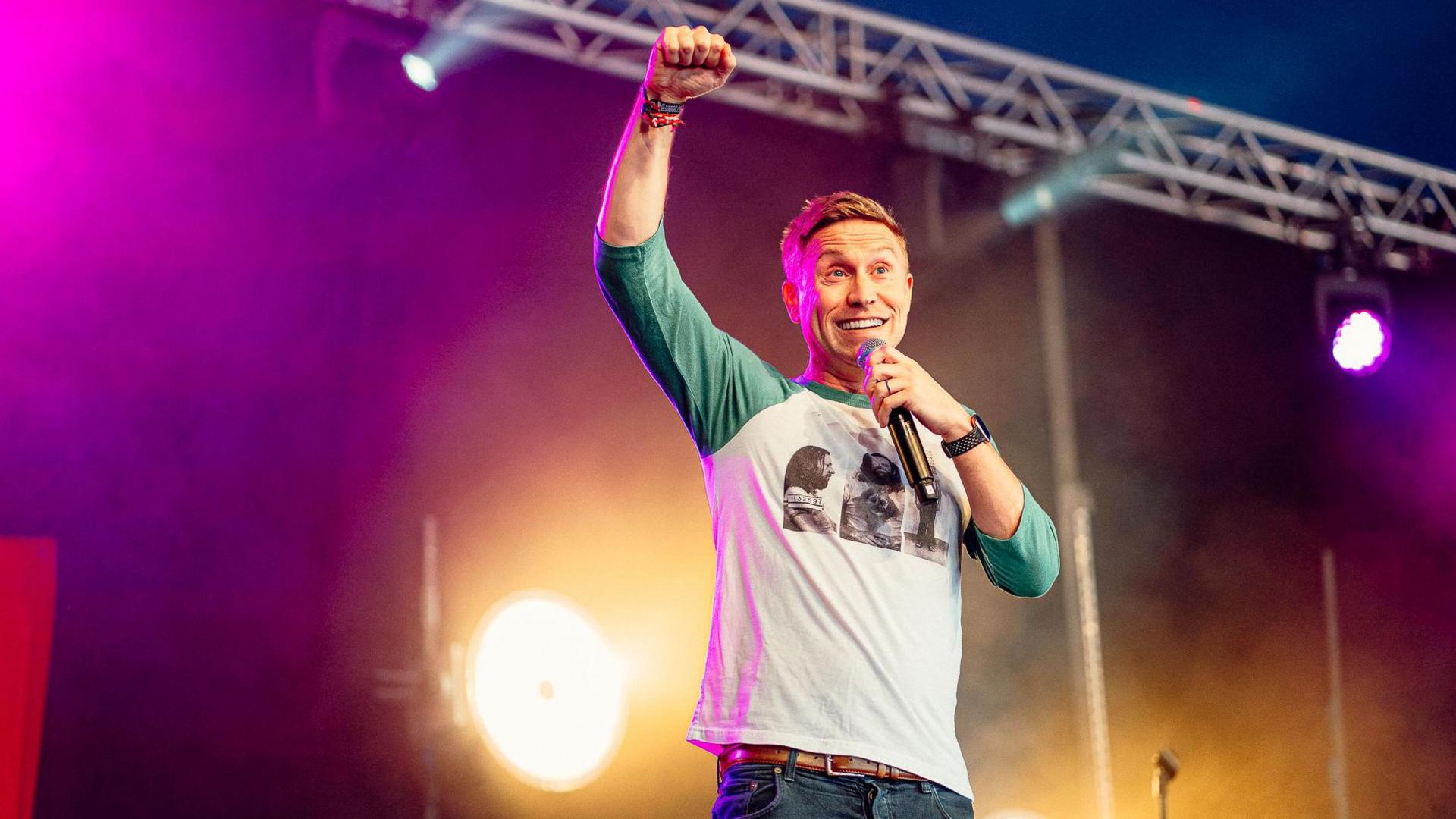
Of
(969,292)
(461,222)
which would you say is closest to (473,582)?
(461,222)

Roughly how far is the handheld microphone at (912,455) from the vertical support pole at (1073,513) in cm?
382

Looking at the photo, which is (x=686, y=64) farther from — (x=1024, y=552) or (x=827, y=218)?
(x=1024, y=552)

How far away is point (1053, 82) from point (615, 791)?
356 centimetres

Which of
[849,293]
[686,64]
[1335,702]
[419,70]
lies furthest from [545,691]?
[1335,702]

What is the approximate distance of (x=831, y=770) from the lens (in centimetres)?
155

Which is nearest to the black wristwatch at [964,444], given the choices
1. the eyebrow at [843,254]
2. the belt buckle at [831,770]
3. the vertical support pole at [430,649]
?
the eyebrow at [843,254]

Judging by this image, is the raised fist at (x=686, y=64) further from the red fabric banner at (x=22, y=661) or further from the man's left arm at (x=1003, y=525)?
the red fabric banner at (x=22, y=661)

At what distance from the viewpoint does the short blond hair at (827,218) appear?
6.31ft

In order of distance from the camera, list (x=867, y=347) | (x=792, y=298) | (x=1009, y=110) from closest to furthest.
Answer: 1. (x=867, y=347)
2. (x=792, y=298)
3. (x=1009, y=110)

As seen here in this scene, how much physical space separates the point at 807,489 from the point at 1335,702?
495 cm

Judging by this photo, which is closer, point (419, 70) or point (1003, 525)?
point (1003, 525)

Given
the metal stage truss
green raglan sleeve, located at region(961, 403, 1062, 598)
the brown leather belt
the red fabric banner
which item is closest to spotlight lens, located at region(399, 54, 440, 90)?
the metal stage truss

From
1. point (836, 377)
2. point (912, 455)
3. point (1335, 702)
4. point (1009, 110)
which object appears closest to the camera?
point (912, 455)

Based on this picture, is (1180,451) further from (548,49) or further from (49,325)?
(49,325)
